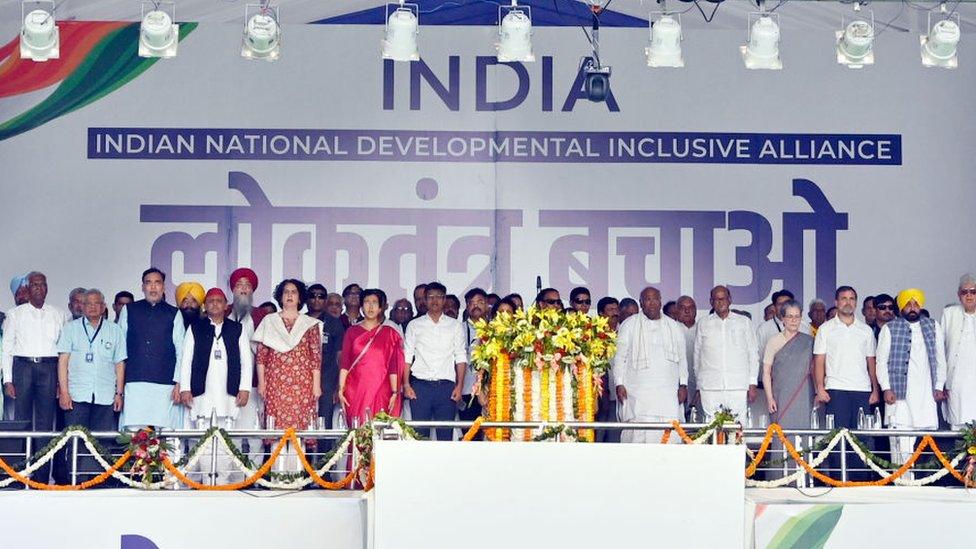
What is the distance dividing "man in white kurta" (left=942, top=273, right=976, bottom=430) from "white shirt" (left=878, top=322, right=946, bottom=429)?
11 centimetres

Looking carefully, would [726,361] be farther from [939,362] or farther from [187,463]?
[187,463]

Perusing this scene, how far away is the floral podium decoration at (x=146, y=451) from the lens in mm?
8469

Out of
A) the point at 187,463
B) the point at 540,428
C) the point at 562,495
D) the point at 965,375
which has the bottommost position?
the point at 562,495

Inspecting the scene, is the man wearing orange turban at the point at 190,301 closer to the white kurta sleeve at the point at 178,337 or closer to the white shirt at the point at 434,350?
the white kurta sleeve at the point at 178,337

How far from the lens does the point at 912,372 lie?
10.2 m

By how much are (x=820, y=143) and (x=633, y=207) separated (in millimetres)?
1466

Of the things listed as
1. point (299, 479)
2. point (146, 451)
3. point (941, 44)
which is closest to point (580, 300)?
point (299, 479)

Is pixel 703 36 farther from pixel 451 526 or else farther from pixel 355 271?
pixel 451 526

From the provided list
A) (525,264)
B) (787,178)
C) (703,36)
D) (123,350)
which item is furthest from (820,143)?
(123,350)

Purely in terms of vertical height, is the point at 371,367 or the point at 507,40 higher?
the point at 507,40

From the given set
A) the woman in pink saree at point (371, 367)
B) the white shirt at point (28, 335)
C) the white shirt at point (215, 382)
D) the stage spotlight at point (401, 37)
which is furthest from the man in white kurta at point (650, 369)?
the white shirt at point (28, 335)

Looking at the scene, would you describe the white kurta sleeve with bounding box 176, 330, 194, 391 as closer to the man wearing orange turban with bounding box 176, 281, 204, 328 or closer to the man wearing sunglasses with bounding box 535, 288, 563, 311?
the man wearing orange turban with bounding box 176, 281, 204, 328

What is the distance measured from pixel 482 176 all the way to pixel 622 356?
230 centimetres

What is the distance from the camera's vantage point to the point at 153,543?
8422 mm
